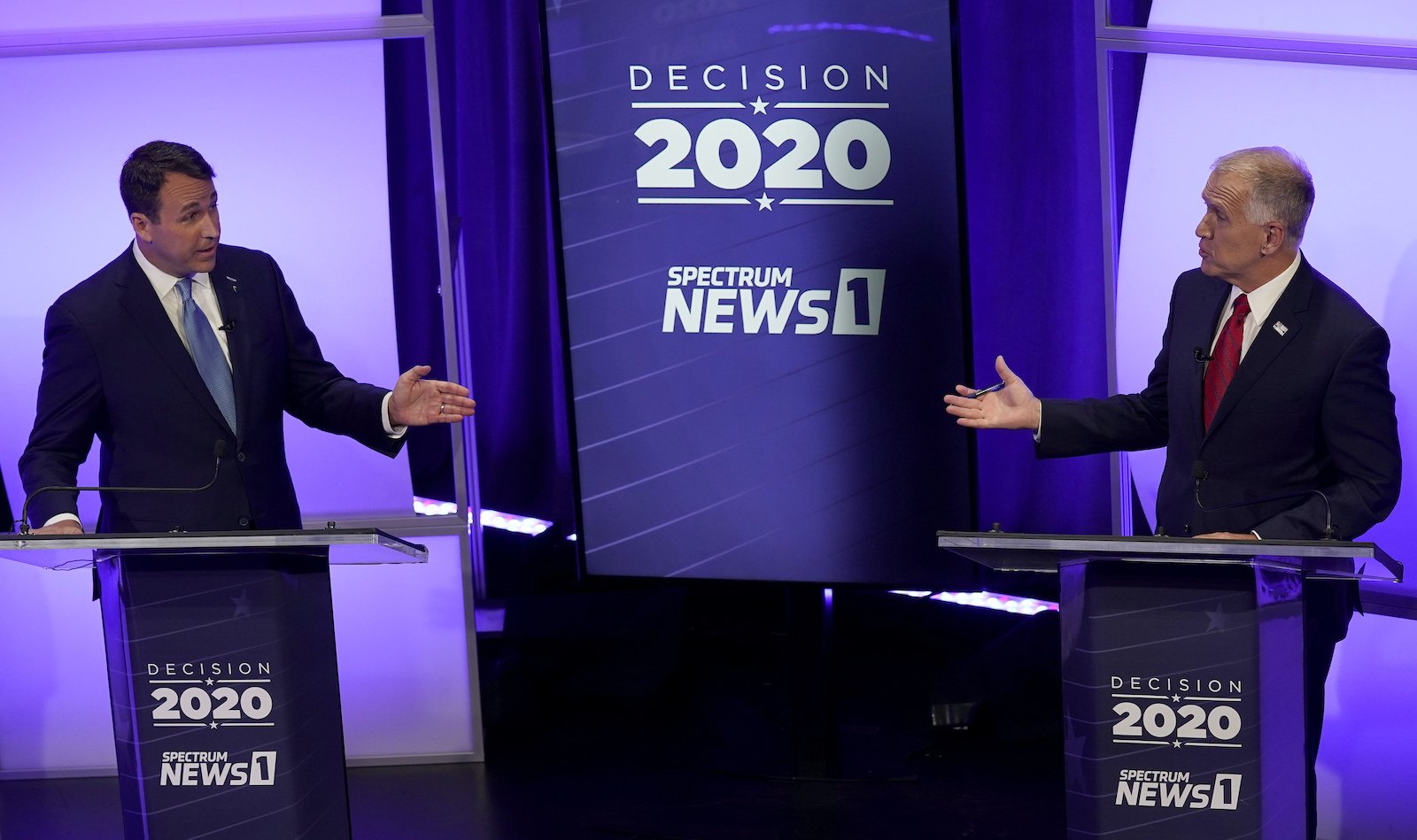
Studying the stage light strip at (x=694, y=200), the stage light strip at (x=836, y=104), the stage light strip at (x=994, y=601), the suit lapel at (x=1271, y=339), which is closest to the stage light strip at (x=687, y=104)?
the stage light strip at (x=836, y=104)

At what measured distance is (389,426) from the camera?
3.10 meters

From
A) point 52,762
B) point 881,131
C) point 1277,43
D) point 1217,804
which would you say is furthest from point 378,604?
point 1277,43

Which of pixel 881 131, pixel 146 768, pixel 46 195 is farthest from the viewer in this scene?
pixel 46 195

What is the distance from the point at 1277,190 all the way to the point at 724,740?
2407 millimetres

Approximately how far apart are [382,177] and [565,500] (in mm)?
1299

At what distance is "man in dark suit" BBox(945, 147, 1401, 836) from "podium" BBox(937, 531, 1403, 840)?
0.44 meters

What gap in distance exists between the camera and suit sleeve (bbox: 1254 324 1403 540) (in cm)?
263

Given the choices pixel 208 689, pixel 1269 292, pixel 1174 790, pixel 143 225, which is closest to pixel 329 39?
pixel 143 225

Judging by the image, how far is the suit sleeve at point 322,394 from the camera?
3.11 m

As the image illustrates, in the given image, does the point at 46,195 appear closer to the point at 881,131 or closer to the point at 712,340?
the point at 712,340

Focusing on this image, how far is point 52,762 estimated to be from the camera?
417cm

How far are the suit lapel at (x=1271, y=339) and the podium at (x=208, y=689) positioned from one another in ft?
5.57

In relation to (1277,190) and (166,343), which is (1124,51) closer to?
(1277,190)

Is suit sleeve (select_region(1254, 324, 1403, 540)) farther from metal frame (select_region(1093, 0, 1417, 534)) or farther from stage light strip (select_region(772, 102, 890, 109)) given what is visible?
stage light strip (select_region(772, 102, 890, 109))
